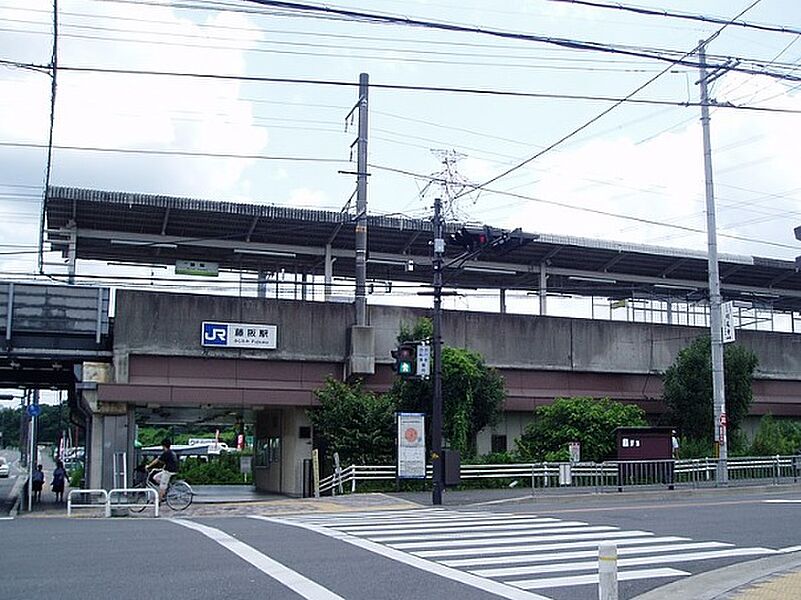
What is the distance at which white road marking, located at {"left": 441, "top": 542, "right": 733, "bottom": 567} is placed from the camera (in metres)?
14.0

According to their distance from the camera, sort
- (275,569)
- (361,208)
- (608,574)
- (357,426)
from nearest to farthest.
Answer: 1. (608,574)
2. (275,569)
3. (357,426)
4. (361,208)

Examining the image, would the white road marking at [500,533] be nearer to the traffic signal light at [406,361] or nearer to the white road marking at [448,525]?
the white road marking at [448,525]

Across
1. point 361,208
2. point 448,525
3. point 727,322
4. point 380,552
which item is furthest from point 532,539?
point 727,322

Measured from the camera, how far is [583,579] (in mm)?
12586

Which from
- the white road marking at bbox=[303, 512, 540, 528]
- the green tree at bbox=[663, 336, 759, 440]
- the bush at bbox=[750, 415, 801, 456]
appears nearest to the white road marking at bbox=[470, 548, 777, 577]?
the white road marking at bbox=[303, 512, 540, 528]

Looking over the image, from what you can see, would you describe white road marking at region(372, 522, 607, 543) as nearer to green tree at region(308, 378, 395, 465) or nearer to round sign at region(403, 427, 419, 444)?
round sign at region(403, 427, 419, 444)

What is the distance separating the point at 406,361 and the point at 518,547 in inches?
442

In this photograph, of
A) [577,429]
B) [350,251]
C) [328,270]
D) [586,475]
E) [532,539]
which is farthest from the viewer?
[350,251]

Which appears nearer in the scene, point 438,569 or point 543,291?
point 438,569

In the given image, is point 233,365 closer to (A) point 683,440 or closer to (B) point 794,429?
(A) point 683,440

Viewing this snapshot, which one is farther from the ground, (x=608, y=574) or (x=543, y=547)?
(x=608, y=574)

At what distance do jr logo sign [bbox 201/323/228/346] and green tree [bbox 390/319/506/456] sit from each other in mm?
6163

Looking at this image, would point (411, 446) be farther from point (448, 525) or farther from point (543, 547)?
point (543, 547)

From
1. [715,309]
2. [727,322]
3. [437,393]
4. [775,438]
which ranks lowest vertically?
[775,438]
